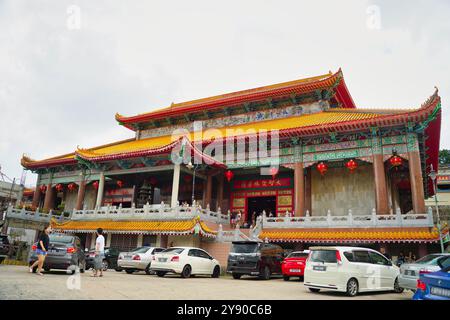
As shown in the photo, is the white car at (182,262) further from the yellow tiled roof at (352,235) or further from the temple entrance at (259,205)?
the temple entrance at (259,205)

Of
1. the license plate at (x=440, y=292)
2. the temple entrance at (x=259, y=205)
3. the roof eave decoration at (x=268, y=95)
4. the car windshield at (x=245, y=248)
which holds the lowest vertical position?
the license plate at (x=440, y=292)

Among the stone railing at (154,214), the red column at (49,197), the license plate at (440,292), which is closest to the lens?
the license plate at (440,292)

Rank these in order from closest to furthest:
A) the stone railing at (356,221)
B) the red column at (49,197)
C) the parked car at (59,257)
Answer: the parked car at (59,257) < the stone railing at (356,221) < the red column at (49,197)

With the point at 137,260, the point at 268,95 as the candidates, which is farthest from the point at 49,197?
the point at 268,95

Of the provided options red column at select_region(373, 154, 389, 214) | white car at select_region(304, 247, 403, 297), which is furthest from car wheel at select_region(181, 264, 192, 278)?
red column at select_region(373, 154, 389, 214)

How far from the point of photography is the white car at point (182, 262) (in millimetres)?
14188

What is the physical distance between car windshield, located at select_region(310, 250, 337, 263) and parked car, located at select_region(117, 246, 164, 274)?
8.16 metres

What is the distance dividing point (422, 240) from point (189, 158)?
44.0ft

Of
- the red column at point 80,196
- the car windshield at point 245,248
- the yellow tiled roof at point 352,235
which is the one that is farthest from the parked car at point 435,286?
the red column at point 80,196

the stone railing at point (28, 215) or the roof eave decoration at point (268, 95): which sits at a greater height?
the roof eave decoration at point (268, 95)

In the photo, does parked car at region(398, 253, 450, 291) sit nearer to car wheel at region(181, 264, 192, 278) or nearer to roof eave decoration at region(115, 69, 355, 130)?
car wheel at region(181, 264, 192, 278)

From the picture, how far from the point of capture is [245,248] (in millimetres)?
15211
